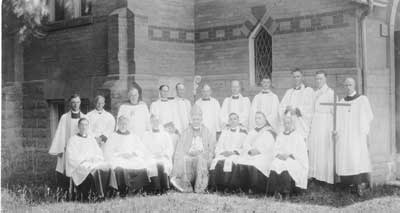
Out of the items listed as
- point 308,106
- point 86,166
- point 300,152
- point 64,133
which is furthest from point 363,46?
point 64,133

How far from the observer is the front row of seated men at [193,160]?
890 centimetres

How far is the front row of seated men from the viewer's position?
8.90 meters

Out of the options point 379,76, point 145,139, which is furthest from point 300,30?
point 145,139

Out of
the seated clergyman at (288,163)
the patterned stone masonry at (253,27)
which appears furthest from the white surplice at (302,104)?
the patterned stone masonry at (253,27)

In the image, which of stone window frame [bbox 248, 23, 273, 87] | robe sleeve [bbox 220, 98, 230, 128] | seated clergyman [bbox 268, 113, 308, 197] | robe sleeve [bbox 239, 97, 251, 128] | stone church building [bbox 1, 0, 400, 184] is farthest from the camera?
stone window frame [bbox 248, 23, 273, 87]

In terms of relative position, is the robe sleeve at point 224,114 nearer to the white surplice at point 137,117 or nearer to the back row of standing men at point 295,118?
the back row of standing men at point 295,118

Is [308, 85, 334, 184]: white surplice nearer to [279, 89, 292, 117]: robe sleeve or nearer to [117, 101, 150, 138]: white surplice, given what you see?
[279, 89, 292, 117]: robe sleeve

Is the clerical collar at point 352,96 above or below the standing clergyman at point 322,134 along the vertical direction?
above

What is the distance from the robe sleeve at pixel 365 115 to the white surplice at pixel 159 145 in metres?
3.41

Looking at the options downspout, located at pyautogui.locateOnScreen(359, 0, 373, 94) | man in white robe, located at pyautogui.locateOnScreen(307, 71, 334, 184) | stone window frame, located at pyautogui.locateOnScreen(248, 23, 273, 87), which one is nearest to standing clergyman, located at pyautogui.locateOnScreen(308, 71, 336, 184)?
man in white robe, located at pyautogui.locateOnScreen(307, 71, 334, 184)

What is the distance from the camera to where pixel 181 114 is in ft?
35.8

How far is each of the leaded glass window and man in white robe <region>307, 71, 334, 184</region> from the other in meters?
1.89

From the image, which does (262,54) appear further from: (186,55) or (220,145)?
(220,145)

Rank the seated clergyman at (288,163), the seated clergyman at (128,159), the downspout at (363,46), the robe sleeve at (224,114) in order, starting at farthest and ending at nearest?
the robe sleeve at (224,114)
the downspout at (363,46)
the seated clergyman at (128,159)
the seated clergyman at (288,163)
